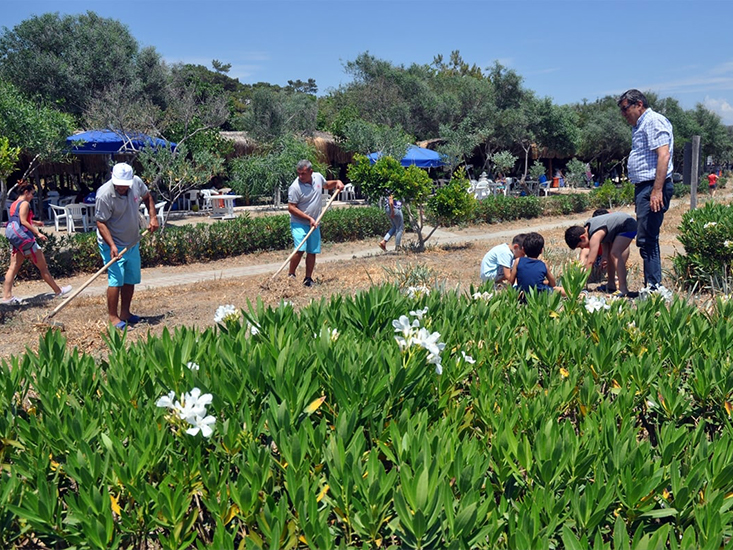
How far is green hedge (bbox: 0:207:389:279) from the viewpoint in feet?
36.0

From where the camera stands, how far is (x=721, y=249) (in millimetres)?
7094

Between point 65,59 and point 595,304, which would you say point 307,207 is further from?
point 65,59

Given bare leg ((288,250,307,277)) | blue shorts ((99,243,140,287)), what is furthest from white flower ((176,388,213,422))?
bare leg ((288,250,307,277))

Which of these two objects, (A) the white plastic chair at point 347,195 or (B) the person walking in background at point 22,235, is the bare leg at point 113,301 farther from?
(A) the white plastic chair at point 347,195

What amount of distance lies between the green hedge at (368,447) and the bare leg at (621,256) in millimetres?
3732

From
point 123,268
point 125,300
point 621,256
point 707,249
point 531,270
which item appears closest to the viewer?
point 531,270

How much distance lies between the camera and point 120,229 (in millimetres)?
6547

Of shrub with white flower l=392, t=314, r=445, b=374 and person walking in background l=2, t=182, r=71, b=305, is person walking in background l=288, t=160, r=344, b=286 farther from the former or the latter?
shrub with white flower l=392, t=314, r=445, b=374

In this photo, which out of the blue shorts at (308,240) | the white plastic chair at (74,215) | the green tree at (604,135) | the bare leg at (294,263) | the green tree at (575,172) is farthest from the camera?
the green tree at (604,135)

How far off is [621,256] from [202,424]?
5.76 metres

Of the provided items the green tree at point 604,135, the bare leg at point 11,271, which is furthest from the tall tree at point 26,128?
the green tree at point 604,135

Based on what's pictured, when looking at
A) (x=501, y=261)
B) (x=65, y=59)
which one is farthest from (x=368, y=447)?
(x=65, y=59)

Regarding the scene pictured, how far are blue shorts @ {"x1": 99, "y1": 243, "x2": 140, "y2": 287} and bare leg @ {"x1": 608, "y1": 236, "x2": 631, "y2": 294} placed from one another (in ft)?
15.5

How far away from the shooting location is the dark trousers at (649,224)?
246 inches
